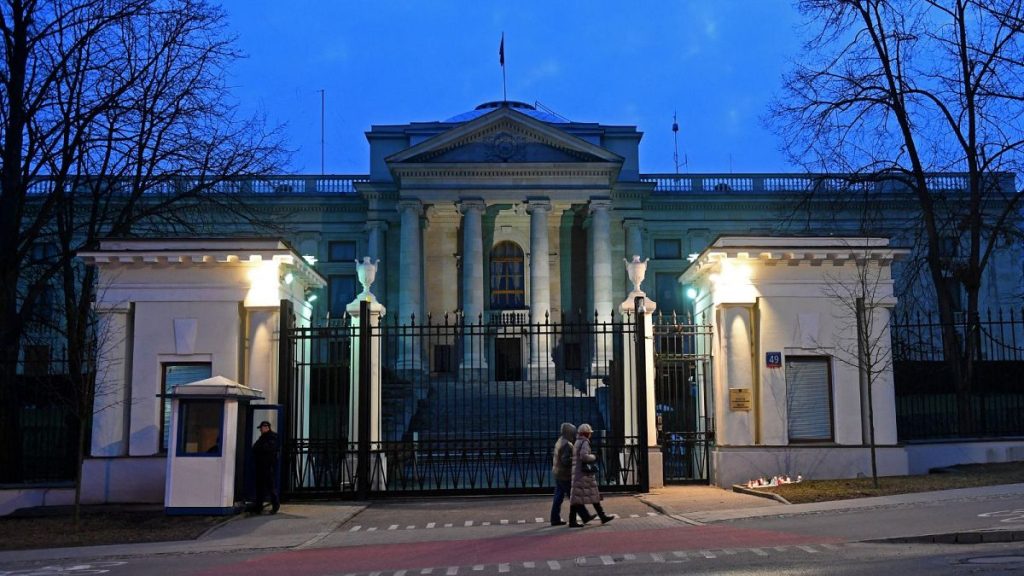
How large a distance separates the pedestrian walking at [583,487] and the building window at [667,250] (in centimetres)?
4019

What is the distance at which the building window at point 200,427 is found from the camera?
1667cm

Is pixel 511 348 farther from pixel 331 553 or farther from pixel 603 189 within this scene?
pixel 331 553

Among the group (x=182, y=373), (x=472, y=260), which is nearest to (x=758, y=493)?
(x=182, y=373)

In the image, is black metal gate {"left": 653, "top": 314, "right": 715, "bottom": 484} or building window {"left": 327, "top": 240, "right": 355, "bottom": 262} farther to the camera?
building window {"left": 327, "top": 240, "right": 355, "bottom": 262}

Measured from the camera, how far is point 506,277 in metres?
52.6

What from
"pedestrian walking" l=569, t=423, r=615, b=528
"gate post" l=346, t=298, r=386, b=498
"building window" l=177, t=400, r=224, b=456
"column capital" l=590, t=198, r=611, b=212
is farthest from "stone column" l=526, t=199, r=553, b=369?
"pedestrian walking" l=569, t=423, r=615, b=528

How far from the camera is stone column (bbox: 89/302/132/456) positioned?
18.9 metres

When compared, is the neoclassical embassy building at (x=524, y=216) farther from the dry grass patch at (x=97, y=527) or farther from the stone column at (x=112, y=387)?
the dry grass patch at (x=97, y=527)

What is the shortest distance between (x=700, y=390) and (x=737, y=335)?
7.26 feet

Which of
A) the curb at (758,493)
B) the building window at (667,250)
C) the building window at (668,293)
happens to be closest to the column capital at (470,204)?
the building window at (667,250)

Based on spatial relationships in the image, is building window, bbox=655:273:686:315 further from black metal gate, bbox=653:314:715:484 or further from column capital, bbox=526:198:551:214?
black metal gate, bbox=653:314:715:484

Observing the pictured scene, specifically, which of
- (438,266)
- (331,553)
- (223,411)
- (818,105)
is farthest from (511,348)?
(331,553)

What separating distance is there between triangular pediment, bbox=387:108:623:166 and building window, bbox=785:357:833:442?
93.9 feet

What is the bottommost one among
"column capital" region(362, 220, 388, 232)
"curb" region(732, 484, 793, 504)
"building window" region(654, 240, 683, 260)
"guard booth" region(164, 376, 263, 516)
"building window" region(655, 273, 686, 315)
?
"curb" region(732, 484, 793, 504)
